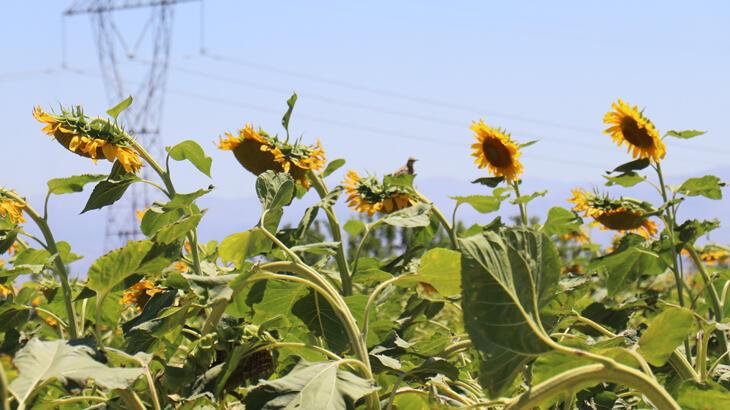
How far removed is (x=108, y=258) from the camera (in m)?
0.97

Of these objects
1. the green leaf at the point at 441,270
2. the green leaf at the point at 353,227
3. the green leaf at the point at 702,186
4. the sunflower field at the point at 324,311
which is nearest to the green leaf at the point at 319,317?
the sunflower field at the point at 324,311

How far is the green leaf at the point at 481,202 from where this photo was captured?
1618 millimetres

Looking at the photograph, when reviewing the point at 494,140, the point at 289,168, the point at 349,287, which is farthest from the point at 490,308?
the point at 494,140

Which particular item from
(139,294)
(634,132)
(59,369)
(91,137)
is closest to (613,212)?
(634,132)

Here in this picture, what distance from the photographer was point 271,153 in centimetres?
165

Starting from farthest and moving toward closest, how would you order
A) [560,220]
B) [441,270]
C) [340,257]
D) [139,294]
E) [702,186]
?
[702,186] < [560,220] < [139,294] < [340,257] < [441,270]

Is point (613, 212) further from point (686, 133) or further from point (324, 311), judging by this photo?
point (324, 311)

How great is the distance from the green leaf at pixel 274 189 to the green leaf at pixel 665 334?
1.31ft

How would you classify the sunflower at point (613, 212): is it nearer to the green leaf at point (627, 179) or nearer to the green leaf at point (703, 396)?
the green leaf at point (627, 179)

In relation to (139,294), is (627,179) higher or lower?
higher

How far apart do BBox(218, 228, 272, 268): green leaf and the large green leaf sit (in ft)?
1.16

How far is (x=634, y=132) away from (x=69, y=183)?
122cm

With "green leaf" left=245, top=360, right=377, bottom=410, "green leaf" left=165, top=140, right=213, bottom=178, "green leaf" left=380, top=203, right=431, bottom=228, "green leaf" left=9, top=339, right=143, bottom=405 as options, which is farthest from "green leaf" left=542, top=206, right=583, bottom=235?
"green leaf" left=9, top=339, right=143, bottom=405

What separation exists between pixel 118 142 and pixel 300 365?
66 cm
